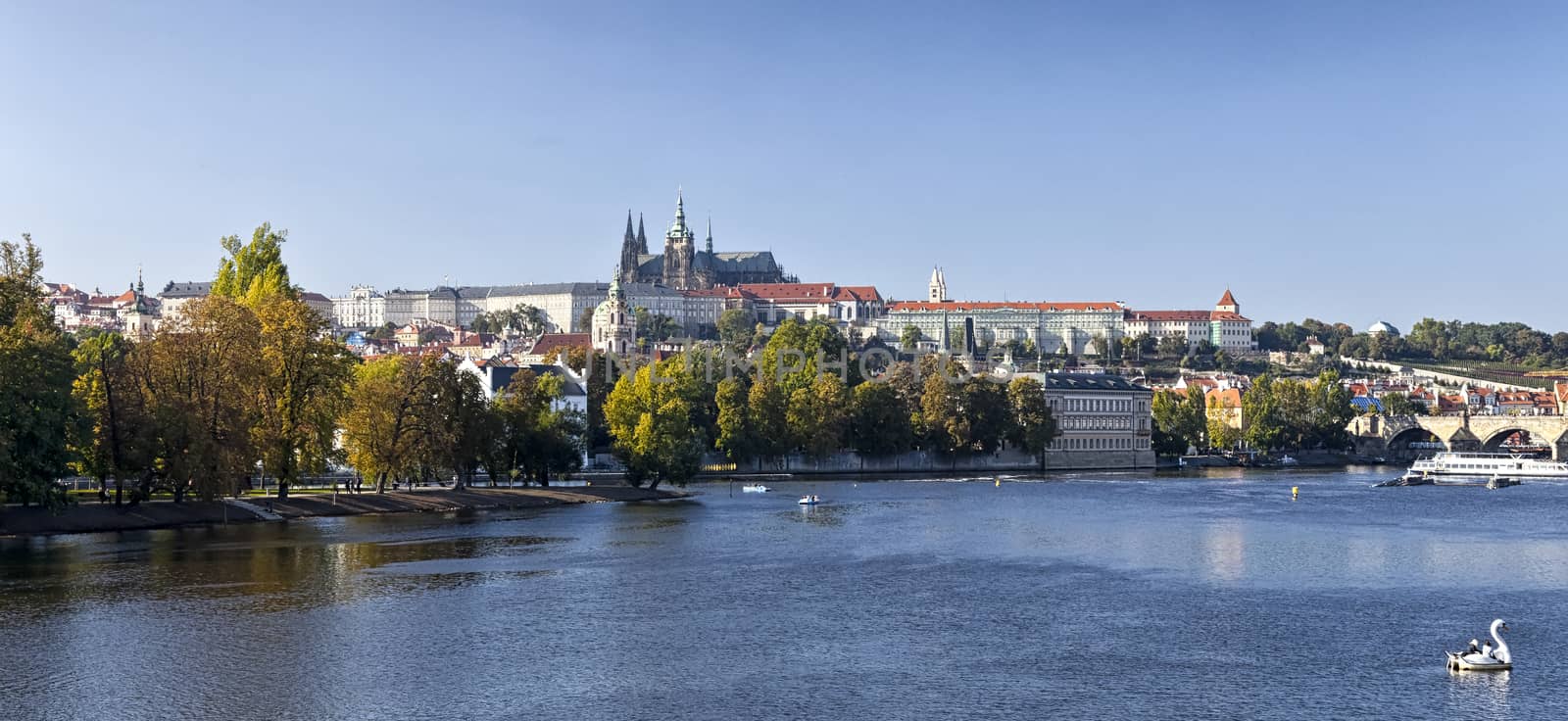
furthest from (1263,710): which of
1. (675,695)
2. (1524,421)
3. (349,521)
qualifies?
(1524,421)

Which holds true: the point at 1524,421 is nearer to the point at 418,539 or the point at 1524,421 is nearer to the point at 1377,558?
the point at 1377,558

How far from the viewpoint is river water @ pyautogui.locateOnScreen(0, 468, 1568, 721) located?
2947cm

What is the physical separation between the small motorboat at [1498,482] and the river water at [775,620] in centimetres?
3457

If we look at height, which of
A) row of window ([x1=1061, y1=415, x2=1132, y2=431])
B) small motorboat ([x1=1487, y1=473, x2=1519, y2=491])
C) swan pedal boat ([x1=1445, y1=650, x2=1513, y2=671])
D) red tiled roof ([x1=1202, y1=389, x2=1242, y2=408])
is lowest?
swan pedal boat ([x1=1445, y1=650, x2=1513, y2=671])

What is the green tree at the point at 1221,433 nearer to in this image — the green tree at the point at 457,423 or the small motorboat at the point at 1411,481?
the small motorboat at the point at 1411,481

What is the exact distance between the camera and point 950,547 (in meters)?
A: 55.1

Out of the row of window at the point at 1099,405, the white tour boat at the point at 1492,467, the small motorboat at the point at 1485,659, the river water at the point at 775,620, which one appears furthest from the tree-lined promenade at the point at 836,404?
the small motorboat at the point at 1485,659

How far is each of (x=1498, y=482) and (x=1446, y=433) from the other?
42.2 meters

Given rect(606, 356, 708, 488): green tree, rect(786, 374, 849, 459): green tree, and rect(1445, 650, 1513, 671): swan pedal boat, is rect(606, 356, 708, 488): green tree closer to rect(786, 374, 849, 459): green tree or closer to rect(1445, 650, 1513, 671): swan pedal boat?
rect(786, 374, 849, 459): green tree

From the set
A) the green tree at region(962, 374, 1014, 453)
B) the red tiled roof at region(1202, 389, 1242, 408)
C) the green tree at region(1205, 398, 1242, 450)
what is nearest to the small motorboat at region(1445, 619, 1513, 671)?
the green tree at region(962, 374, 1014, 453)

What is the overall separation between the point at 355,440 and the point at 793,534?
2041cm

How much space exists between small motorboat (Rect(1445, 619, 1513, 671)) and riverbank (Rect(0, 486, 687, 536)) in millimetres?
43091

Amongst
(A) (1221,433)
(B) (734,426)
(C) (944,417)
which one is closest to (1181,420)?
(A) (1221,433)

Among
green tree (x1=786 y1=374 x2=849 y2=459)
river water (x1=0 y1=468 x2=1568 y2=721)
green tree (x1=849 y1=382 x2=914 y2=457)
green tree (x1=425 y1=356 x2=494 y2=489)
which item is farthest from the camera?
green tree (x1=849 y1=382 x2=914 y2=457)
